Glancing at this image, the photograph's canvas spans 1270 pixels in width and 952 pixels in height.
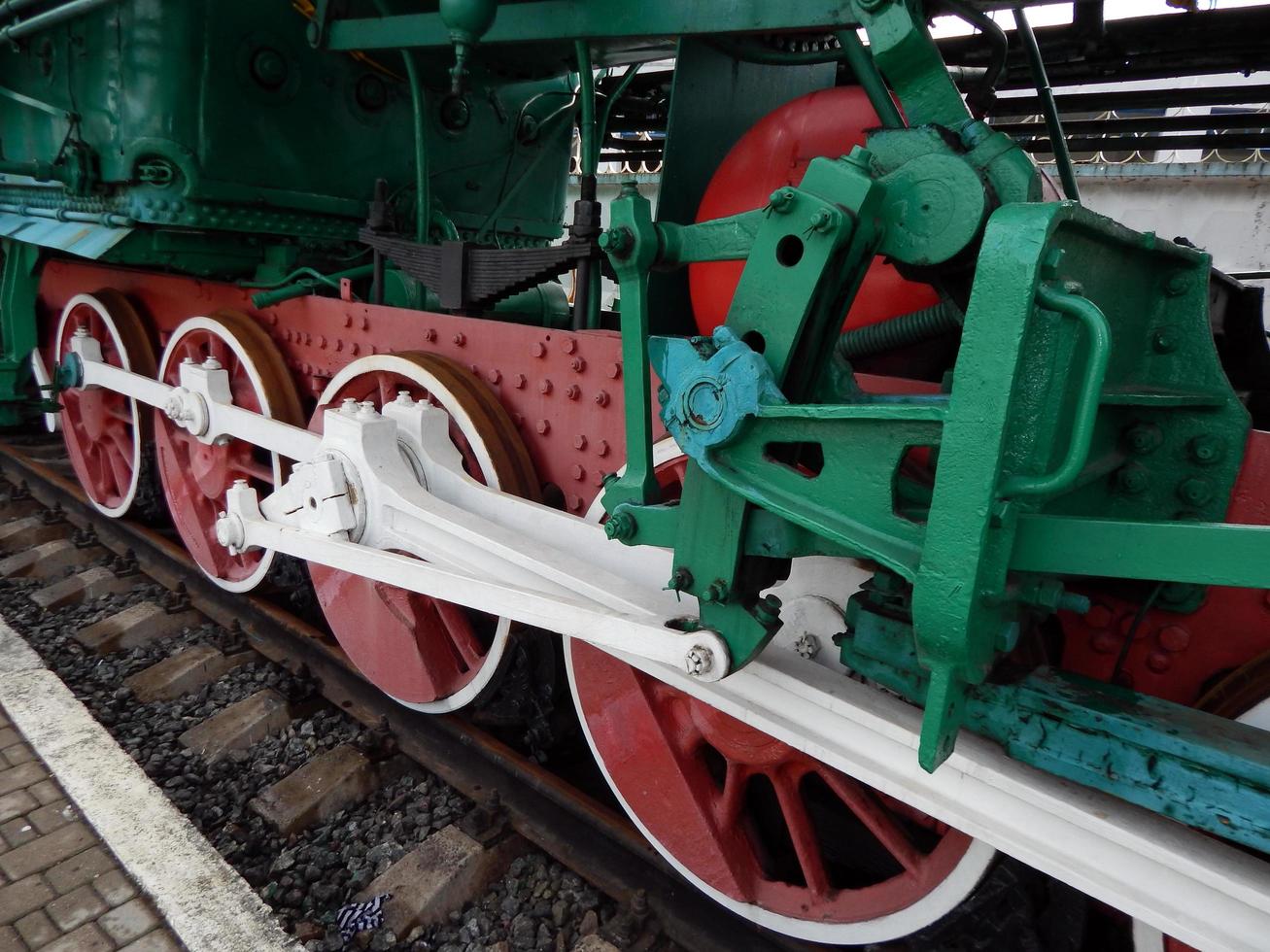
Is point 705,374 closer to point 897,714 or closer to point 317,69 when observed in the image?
point 897,714

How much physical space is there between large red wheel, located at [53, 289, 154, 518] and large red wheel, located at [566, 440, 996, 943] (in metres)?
3.01

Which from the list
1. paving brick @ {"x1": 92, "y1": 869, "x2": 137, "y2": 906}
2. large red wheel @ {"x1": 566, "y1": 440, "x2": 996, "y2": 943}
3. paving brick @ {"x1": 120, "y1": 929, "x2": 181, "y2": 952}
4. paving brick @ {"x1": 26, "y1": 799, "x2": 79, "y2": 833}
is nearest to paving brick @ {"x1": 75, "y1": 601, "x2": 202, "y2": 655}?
paving brick @ {"x1": 26, "y1": 799, "x2": 79, "y2": 833}

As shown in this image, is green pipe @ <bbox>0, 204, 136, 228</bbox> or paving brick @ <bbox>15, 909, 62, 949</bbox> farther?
green pipe @ <bbox>0, 204, 136, 228</bbox>

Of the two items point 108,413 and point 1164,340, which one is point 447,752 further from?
point 108,413

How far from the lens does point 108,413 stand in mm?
4219

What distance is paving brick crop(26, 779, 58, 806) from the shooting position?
2.39 m

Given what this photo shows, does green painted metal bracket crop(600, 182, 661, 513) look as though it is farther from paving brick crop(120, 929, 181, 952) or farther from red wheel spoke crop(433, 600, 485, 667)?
paving brick crop(120, 929, 181, 952)

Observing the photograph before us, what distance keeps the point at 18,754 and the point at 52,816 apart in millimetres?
400

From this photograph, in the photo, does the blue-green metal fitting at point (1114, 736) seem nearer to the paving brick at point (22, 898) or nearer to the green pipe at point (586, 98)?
the green pipe at point (586, 98)

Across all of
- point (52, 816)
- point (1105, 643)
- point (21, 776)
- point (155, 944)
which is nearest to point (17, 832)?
point (52, 816)

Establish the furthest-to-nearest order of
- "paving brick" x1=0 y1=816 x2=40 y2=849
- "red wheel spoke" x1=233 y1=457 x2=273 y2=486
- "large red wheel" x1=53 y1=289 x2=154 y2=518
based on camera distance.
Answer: "large red wheel" x1=53 y1=289 x2=154 y2=518 < "red wheel spoke" x1=233 y1=457 x2=273 y2=486 < "paving brick" x1=0 y1=816 x2=40 y2=849

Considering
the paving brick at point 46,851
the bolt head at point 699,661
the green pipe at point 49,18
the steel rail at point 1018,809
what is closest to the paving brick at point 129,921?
the paving brick at point 46,851

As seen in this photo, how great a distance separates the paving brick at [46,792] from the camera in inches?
94.1

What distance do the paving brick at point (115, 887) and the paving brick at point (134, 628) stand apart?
57.2 inches
